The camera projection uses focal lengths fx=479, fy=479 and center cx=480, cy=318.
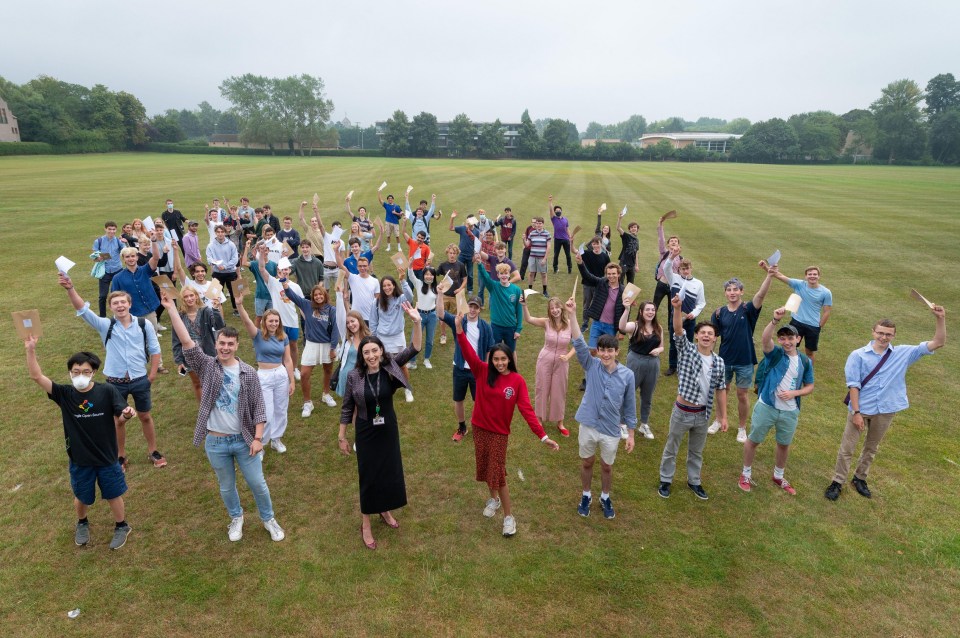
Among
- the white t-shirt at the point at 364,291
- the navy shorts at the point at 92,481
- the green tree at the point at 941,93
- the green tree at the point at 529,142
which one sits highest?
the green tree at the point at 941,93

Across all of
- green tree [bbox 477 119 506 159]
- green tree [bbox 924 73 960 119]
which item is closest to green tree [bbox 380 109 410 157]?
green tree [bbox 477 119 506 159]

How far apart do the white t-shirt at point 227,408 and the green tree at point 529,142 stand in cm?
9472

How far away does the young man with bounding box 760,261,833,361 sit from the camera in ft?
26.9

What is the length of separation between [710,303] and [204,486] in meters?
12.6

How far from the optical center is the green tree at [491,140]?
9231 cm

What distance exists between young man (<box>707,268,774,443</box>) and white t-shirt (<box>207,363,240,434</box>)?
21.0 ft

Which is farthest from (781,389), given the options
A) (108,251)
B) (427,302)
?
(108,251)

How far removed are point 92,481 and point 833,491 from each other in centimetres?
865

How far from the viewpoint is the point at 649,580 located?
4871 millimetres

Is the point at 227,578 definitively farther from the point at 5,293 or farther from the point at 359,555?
the point at 5,293

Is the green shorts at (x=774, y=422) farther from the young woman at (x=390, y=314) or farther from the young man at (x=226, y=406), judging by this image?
the young man at (x=226, y=406)

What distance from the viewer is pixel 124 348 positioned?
20.1 ft

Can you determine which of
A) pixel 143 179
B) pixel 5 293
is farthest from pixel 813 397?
pixel 143 179

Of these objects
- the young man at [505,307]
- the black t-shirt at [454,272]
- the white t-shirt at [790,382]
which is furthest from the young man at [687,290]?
the black t-shirt at [454,272]
